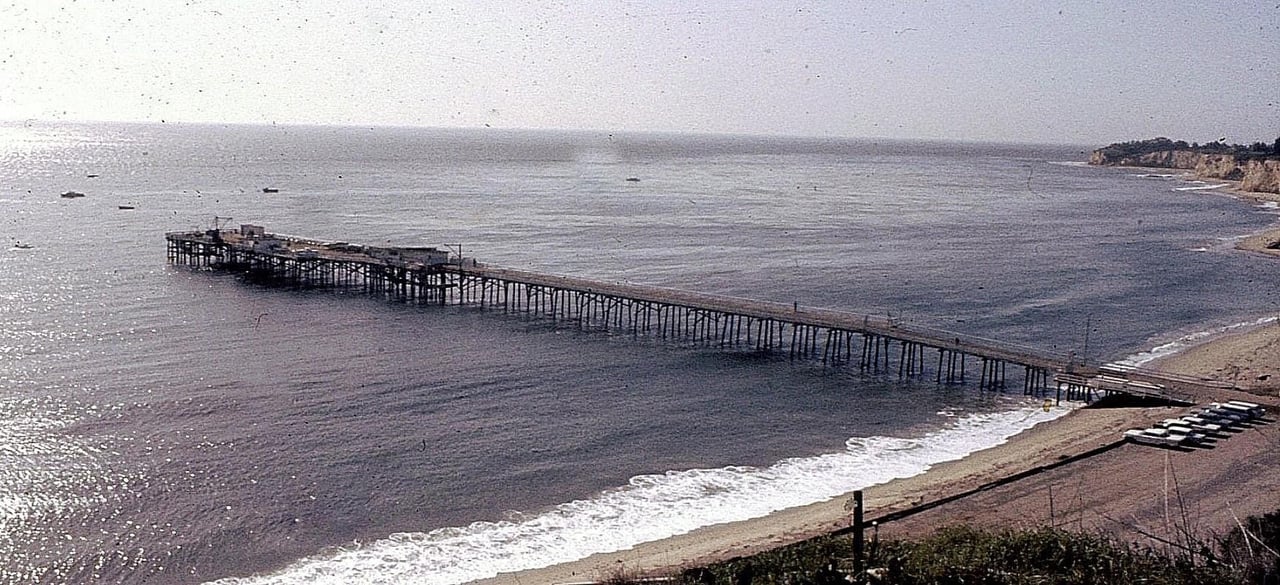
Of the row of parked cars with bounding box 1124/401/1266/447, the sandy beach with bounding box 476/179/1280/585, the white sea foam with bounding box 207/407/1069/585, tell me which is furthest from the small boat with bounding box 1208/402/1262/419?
the white sea foam with bounding box 207/407/1069/585

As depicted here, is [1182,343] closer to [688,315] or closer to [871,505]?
[688,315]

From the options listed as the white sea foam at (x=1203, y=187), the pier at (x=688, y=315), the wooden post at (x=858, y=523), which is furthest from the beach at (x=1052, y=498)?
the white sea foam at (x=1203, y=187)

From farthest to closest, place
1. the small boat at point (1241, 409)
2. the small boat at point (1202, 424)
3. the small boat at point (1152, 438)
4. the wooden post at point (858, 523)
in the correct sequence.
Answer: the small boat at point (1241, 409) < the small boat at point (1202, 424) < the small boat at point (1152, 438) < the wooden post at point (858, 523)

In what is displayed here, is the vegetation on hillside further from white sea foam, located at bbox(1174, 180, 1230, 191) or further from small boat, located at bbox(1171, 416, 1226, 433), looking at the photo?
white sea foam, located at bbox(1174, 180, 1230, 191)

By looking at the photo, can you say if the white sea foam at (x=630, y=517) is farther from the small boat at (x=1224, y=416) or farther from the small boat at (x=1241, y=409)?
the small boat at (x=1241, y=409)

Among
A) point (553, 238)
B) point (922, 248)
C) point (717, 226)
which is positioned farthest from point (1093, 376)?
point (717, 226)

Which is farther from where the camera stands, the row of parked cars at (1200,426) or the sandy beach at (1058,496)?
the row of parked cars at (1200,426)

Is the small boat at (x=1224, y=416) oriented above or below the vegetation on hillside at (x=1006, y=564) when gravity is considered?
below

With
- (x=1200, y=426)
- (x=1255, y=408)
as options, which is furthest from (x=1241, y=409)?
(x=1200, y=426)
